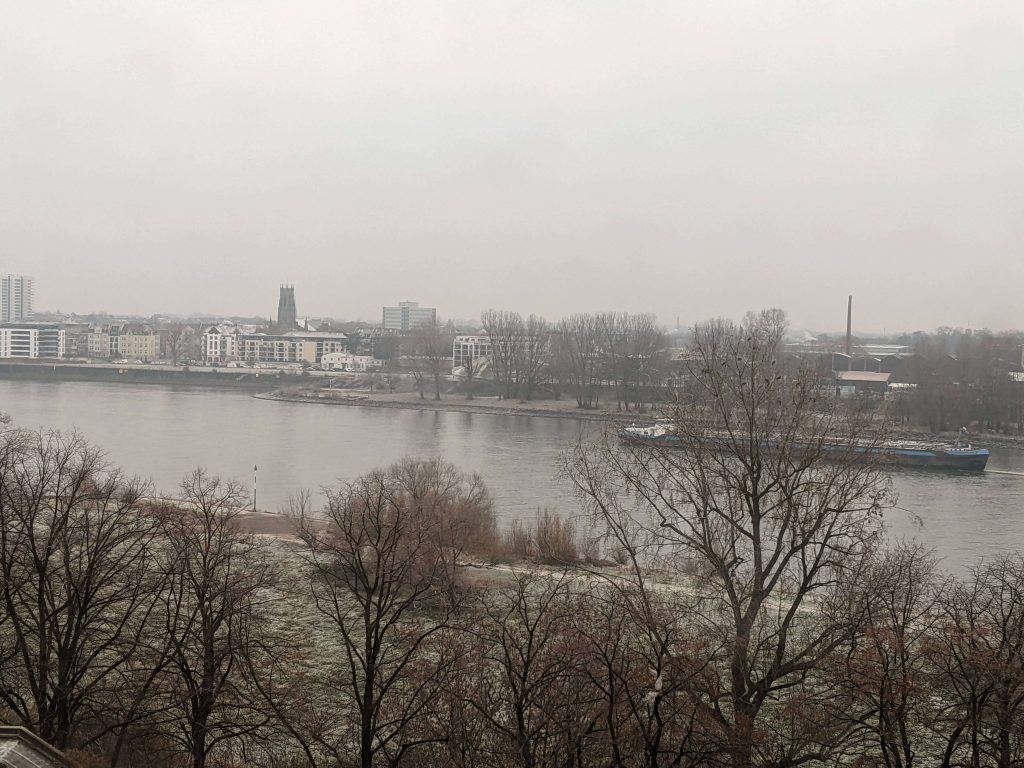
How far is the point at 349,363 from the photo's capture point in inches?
1630

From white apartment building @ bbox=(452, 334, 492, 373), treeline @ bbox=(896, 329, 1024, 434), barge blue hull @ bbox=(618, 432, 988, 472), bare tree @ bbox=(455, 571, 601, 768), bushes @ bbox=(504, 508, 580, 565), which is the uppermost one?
white apartment building @ bbox=(452, 334, 492, 373)

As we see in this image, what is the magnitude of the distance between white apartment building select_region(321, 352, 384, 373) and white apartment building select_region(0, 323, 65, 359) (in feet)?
49.4

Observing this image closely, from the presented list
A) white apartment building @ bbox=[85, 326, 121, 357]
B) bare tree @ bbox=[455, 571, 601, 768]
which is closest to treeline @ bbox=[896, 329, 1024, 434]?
bare tree @ bbox=[455, 571, 601, 768]

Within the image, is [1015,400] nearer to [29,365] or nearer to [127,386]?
[127,386]

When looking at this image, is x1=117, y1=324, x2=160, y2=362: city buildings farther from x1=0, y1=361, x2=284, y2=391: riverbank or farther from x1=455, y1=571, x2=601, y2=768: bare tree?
x1=455, y1=571, x2=601, y2=768: bare tree

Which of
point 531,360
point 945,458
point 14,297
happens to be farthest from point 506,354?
point 14,297

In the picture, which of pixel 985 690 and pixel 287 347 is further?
pixel 287 347

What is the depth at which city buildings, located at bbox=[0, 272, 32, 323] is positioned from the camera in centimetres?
8269

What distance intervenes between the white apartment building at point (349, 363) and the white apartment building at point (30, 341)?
15.1 m

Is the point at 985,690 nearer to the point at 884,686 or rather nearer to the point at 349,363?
the point at 884,686

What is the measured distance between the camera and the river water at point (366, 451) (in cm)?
1145

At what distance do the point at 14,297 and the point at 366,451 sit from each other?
79.1 m

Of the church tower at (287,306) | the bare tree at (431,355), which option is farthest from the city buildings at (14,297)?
the bare tree at (431,355)

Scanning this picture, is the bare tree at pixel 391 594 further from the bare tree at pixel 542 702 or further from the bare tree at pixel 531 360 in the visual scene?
the bare tree at pixel 531 360
